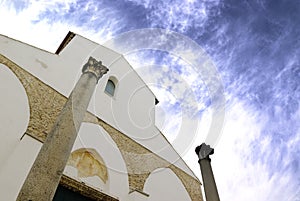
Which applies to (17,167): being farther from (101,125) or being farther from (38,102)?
(101,125)

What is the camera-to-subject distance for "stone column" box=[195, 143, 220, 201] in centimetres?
650

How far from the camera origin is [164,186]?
9.12 m

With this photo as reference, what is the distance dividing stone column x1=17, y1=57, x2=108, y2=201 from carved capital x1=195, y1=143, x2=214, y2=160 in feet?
12.3

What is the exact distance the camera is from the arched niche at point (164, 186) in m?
8.59

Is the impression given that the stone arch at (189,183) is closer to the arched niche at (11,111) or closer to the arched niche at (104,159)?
the arched niche at (104,159)

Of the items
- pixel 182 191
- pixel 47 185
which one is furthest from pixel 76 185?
pixel 182 191

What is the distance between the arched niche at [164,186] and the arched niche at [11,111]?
14.6 feet

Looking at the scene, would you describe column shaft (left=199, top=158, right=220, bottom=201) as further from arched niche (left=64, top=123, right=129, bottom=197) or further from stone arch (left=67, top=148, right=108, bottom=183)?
stone arch (left=67, top=148, right=108, bottom=183)

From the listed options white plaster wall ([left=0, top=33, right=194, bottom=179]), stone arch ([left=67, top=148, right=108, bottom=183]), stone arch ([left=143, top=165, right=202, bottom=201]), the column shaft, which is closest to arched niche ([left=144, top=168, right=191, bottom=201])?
stone arch ([left=143, top=165, right=202, bottom=201])

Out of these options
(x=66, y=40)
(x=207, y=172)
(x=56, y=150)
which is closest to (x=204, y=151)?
(x=207, y=172)

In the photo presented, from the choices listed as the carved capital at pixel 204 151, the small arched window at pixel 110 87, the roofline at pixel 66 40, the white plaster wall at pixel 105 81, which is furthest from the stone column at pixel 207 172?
the roofline at pixel 66 40

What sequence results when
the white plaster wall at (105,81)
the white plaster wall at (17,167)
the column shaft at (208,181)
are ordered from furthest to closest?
1. the white plaster wall at (105,81)
2. the column shaft at (208,181)
3. the white plaster wall at (17,167)

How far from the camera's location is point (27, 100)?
22.0ft

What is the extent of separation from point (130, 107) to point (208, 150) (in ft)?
15.7
